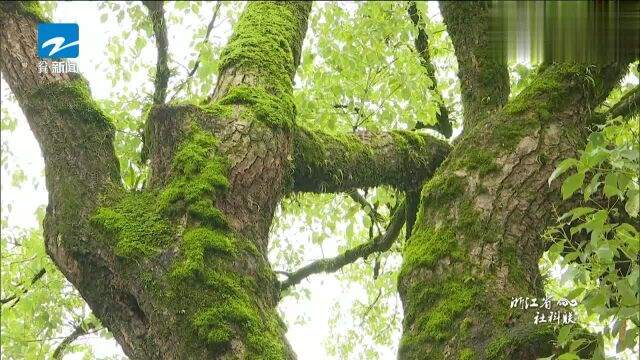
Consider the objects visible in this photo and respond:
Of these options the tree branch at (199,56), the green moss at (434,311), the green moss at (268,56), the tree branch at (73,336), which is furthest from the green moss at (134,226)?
the tree branch at (73,336)

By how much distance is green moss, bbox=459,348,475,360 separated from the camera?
10.3 feet

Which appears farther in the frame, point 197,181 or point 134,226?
Answer: point 197,181

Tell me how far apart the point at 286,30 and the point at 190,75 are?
1599 mm

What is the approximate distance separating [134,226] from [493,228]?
1943mm

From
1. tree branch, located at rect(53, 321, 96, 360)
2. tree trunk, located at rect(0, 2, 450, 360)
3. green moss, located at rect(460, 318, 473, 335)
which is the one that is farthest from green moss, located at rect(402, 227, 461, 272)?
tree branch, located at rect(53, 321, 96, 360)

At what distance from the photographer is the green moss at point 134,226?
11.0 ft

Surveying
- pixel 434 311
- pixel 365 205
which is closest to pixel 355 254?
pixel 365 205

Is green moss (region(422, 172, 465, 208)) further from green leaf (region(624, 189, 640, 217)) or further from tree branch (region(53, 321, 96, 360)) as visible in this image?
tree branch (region(53, 321, 96, 360))

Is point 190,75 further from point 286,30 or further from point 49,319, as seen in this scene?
point 49,319

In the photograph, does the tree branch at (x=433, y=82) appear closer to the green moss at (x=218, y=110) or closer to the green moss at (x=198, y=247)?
the green moss at (x=218, y=110)

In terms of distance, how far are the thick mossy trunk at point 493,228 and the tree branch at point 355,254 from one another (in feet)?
6.06

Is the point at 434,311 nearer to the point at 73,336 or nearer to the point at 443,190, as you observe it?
the point at 443,190

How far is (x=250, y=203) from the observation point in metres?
3.76

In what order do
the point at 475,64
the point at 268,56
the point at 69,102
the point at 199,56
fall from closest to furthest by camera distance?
the point at 69,102 < the point at 268,56 < the point at 475,64 < the point at 199,56
